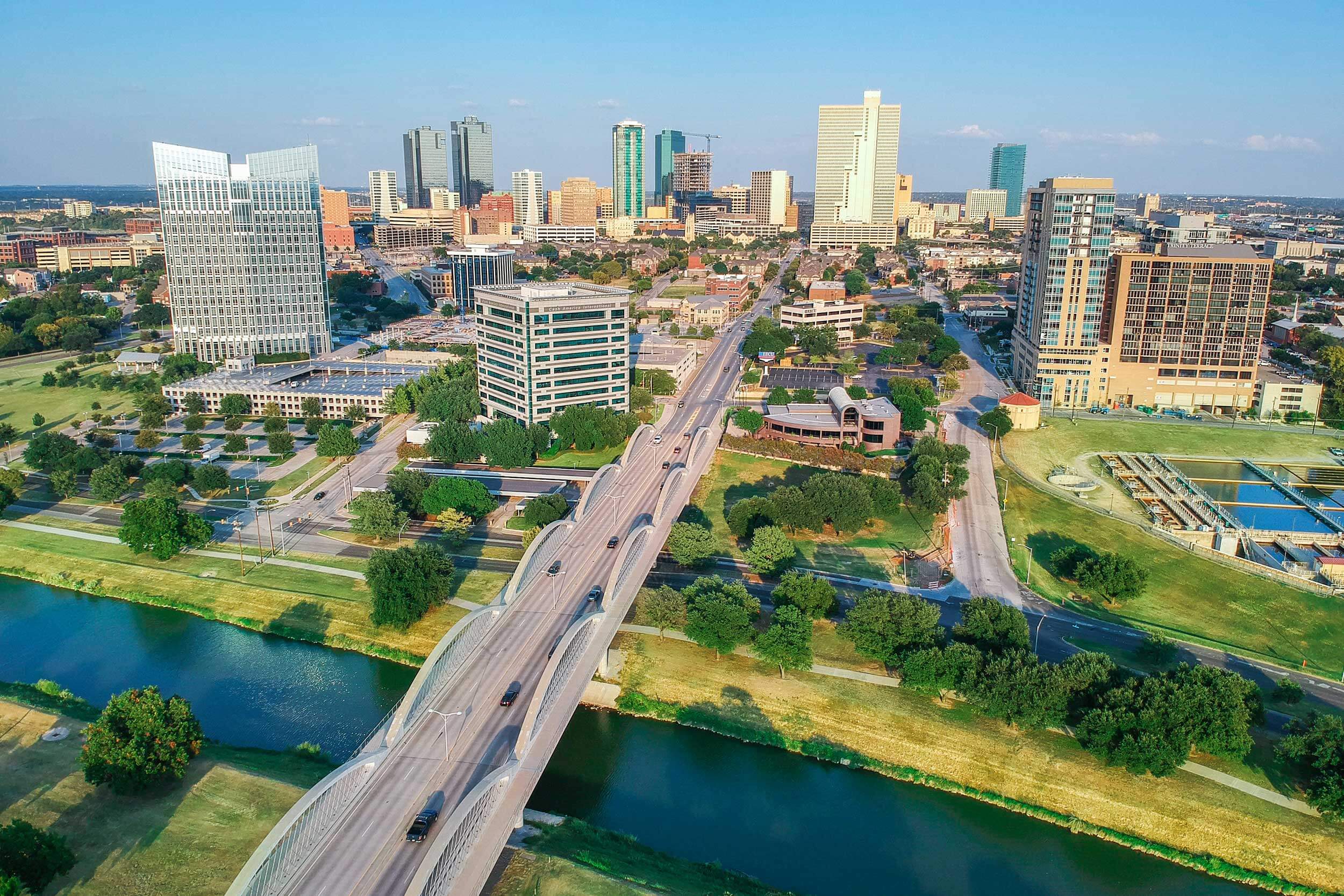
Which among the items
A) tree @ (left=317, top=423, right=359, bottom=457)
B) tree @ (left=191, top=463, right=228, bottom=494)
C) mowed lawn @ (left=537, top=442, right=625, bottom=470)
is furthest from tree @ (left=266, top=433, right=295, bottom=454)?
mowed lawn @ (left=537, top=442, right=625, bottom=470)

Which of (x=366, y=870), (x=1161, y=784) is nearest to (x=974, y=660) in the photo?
(x=1161, y=784)

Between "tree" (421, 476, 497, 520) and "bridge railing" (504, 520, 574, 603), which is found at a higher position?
"bridge railing" (504, 520, 574, 603)

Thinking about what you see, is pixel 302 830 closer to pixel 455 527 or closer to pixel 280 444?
pixel 455 527

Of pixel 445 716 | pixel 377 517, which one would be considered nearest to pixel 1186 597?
pixel 445 716

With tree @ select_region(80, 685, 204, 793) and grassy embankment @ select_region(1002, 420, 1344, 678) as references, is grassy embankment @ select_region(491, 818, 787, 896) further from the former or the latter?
grassy embankment @ select_region(1002, 420, 1344, 678)

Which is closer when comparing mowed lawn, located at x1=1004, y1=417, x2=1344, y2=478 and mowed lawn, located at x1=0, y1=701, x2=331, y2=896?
mowed lawn, located at x1=0, y1=701, x2=331, y2=896

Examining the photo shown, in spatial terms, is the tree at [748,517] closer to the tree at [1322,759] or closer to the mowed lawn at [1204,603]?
the mowed lawn at [1204,603]
